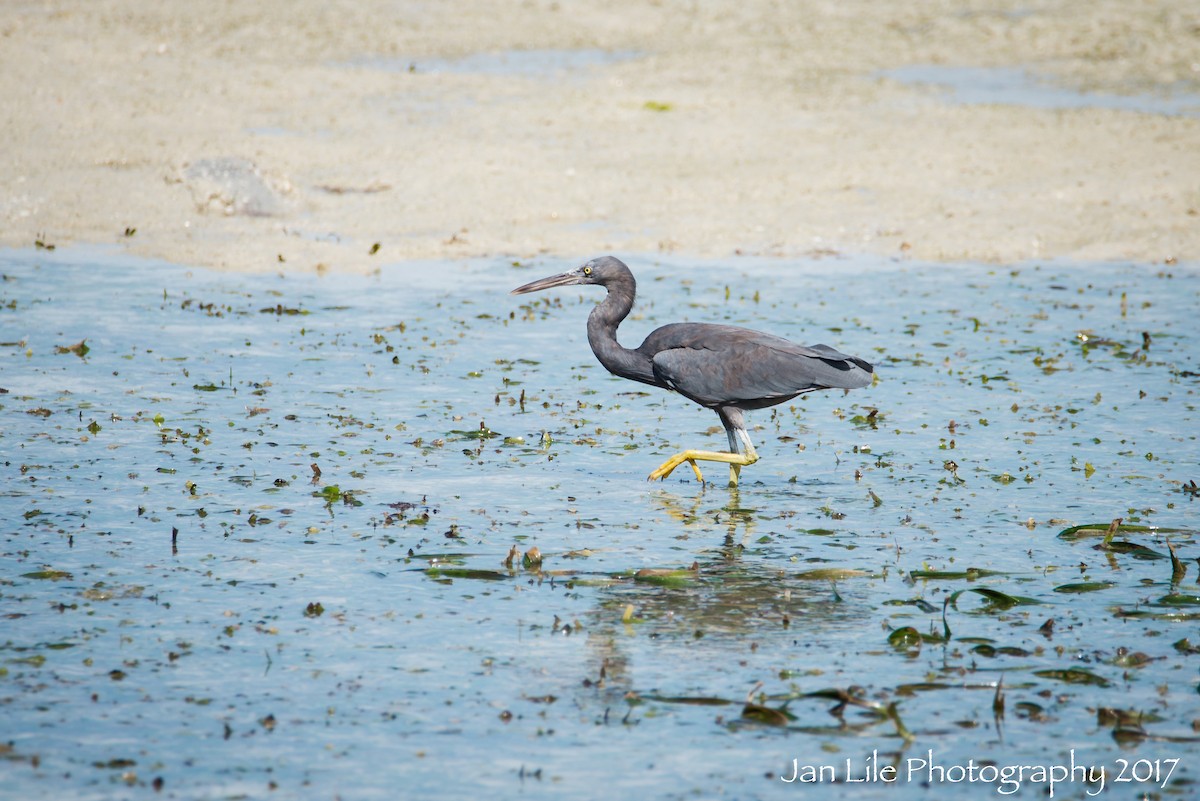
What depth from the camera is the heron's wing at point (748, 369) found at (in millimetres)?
11648

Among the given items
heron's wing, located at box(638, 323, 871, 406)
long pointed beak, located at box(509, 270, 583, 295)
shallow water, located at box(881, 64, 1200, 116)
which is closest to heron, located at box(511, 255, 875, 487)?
heron's wing, located at box(638, 323, 871, 406)

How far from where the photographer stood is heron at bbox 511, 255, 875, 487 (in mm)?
11641

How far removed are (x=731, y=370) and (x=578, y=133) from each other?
44.9 ft

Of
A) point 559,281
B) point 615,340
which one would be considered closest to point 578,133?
point 559,281

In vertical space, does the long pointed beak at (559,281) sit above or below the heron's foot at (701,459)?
above

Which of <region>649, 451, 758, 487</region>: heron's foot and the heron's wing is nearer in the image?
<region>649, 451, 758, 487</region>: heron's foot

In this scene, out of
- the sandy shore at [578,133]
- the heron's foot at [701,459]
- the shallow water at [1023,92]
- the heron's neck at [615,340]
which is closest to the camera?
the heron's foot at [701,459]

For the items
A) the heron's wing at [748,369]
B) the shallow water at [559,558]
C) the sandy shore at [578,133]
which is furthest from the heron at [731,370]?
the sandy shore at [578,133]

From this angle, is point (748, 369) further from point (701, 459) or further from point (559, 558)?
point (559, 558)

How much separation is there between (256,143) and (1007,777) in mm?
19087

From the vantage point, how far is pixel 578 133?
24.6 metres

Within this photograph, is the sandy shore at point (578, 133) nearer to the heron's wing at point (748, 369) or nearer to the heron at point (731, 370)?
the heron at point (731, 370)

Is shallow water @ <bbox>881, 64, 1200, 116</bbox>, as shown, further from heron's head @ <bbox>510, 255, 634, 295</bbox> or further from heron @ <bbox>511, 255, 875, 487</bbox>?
heron @ <bbox>511, 255, 875, 487</bbox>

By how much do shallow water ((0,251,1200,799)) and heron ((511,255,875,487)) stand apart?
512 mm
